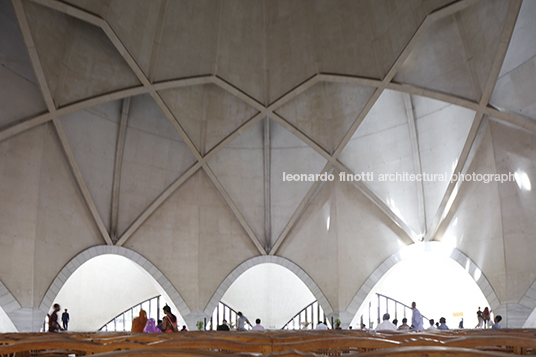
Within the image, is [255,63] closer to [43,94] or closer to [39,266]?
[43,94]

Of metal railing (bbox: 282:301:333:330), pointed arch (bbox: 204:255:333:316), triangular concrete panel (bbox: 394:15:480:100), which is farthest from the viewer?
metal railing (bbox: 282:301:333:330)

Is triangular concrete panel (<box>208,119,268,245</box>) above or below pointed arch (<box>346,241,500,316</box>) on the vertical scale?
above

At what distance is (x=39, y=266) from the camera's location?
777 inches

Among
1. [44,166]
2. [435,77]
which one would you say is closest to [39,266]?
[44,166]

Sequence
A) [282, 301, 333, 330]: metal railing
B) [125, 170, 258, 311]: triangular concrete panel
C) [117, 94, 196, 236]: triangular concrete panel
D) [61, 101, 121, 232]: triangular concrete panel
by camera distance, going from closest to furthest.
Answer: [61, 101, 121, 232]: triangular concrete panel < [117, 94, 196, 236]: triangular concrete panel < [125, 170, 258, 311]: triangular concrete panel < [282, 301, 333, 330]: metal railing

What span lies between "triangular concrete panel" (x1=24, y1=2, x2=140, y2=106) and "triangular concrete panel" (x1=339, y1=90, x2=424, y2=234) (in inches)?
509

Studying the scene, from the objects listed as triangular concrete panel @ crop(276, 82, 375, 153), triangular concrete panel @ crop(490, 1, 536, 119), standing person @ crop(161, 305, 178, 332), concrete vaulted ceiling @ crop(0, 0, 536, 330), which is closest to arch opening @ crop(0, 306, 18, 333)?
concrete vaulted ceiling @ crop(0, 0, 536, 330)

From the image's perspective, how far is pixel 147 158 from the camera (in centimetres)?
2595

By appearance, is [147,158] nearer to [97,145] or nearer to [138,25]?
[97,145]

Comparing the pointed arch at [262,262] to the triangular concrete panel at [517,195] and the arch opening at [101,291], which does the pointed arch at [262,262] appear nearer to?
the arch opening at [101,291]

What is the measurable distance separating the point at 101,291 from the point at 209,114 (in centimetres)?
1753

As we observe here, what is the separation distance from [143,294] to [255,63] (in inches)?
908

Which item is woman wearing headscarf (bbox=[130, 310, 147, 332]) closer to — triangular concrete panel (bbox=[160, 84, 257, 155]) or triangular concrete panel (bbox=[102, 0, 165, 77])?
triangular concrete panel (bbox=[102, 0, 165, 77])

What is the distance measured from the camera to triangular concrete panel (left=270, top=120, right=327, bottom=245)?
28.3 m
